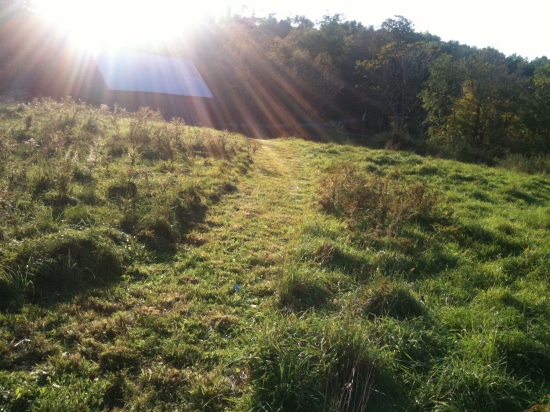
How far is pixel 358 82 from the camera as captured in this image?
40688mm

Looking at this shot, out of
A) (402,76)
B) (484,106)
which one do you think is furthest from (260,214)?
(402,76)

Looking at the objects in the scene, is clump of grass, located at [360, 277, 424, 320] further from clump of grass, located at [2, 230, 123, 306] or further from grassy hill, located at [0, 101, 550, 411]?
clump of grass, located at [2, 230, 123, 306]

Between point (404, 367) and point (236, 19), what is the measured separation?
5714 cm

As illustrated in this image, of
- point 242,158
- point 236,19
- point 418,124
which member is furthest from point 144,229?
point 236,19

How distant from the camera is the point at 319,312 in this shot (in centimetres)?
412

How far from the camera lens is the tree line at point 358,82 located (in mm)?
23547

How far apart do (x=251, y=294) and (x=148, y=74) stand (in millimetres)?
26250

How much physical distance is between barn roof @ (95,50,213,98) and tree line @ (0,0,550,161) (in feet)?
6.94

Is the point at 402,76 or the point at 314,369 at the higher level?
the point at 402,76

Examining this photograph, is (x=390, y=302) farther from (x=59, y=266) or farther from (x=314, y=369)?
(x=59, y=266)

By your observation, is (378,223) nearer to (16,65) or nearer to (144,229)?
(144,229)

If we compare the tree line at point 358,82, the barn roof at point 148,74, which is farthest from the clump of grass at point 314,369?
the barn roof at point 148,74

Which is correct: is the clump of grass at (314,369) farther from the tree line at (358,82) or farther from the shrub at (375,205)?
the tree line at (358,82)

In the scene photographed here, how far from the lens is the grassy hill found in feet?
9.99
